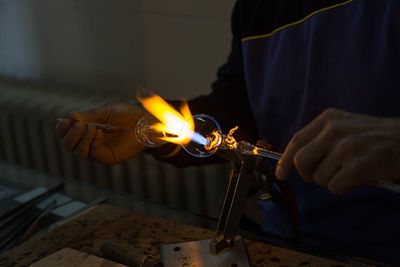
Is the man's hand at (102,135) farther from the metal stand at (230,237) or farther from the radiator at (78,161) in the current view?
the radiator at (78,161)

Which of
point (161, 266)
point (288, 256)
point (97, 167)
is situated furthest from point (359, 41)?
point (97, 167)

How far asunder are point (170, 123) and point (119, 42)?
1.17 m

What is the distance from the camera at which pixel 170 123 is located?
2.42 ft

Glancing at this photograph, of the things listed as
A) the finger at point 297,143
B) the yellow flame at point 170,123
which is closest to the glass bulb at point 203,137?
the yellow flame at point 170,123

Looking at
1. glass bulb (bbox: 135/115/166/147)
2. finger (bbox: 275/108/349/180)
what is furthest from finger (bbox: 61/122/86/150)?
finger (bbox: 275/108/349/180)

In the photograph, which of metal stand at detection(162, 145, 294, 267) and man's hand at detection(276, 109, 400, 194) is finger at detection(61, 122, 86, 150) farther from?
man's hand at detection(276, 109, 400, 194)

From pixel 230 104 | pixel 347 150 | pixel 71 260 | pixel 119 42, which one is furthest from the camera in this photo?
pixel 119 42

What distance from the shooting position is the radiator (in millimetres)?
1625

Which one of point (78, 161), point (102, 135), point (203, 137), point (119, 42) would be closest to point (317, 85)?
point (203, 137)

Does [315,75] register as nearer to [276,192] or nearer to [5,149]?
[276,192]

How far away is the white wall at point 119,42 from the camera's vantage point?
1598mm

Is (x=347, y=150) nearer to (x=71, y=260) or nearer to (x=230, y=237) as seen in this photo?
(x=230, y=237)

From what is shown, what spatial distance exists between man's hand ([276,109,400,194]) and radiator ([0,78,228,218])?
96cm

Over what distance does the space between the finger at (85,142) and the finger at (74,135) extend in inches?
0.4
